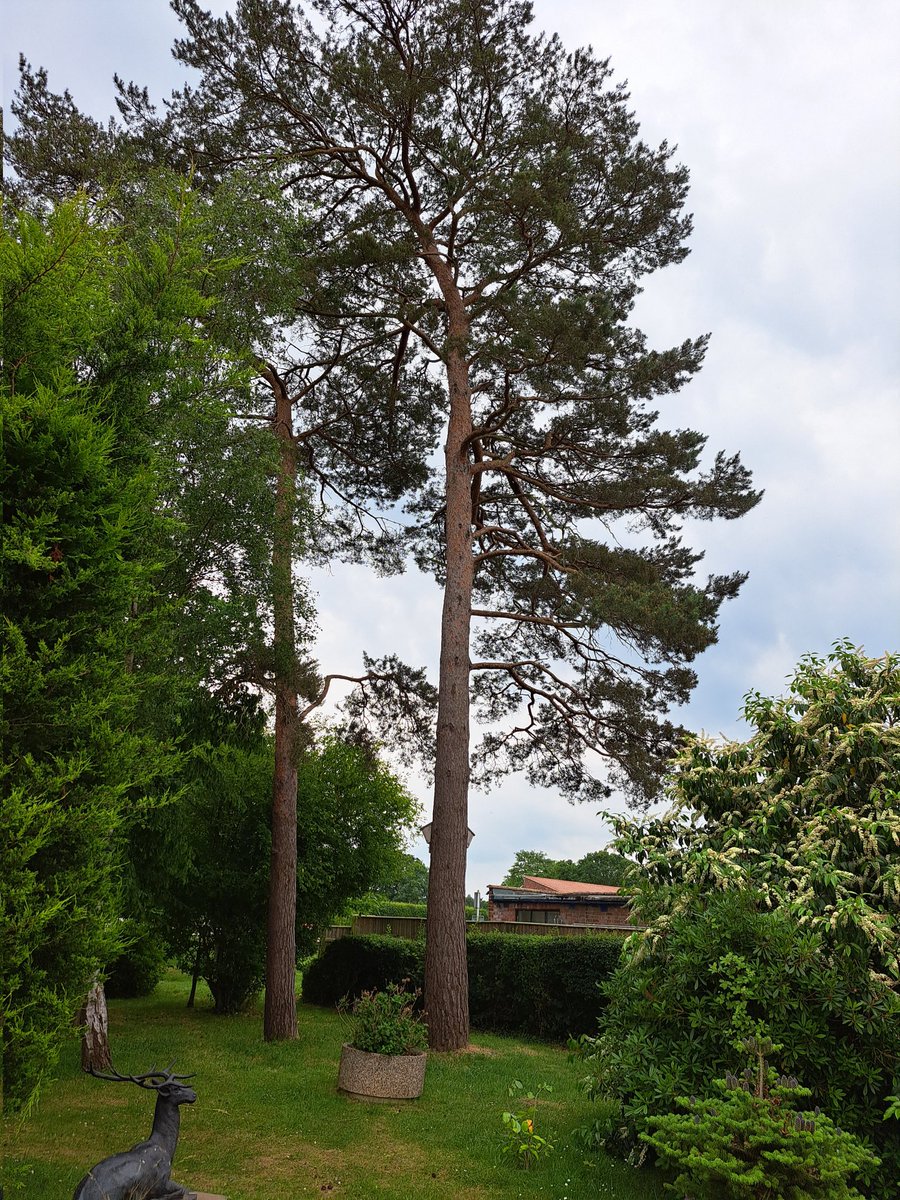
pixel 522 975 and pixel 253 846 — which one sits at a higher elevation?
pixel 253 846

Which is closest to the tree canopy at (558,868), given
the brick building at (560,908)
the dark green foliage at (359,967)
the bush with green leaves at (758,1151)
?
the brick building at (560,908)

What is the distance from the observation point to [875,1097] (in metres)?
5.91

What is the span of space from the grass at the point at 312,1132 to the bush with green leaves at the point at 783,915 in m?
1.09

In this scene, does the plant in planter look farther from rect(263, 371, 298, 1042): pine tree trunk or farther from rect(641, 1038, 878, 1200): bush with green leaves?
rect(641, 1038, 878, 1200): bush with green leaves

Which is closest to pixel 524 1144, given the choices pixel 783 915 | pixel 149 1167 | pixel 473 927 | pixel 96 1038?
pixel 783 915

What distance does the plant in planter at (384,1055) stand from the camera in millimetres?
8844

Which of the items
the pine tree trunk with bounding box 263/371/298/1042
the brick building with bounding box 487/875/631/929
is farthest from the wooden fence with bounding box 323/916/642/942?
the brick building with bounding box 487/875/631/929

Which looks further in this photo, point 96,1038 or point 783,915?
point 96,1038

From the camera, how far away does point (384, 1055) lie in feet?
29.2

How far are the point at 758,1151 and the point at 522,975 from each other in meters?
9.63

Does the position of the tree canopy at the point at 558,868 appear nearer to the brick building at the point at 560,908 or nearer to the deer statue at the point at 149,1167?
the brick building at the point at 560,908

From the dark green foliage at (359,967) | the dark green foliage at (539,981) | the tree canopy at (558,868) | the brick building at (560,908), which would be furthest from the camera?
the tree canopy at (558,868)

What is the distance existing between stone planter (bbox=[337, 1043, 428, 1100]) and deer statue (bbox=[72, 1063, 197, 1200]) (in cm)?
393

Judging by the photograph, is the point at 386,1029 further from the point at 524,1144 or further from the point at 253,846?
the point at 253,846
